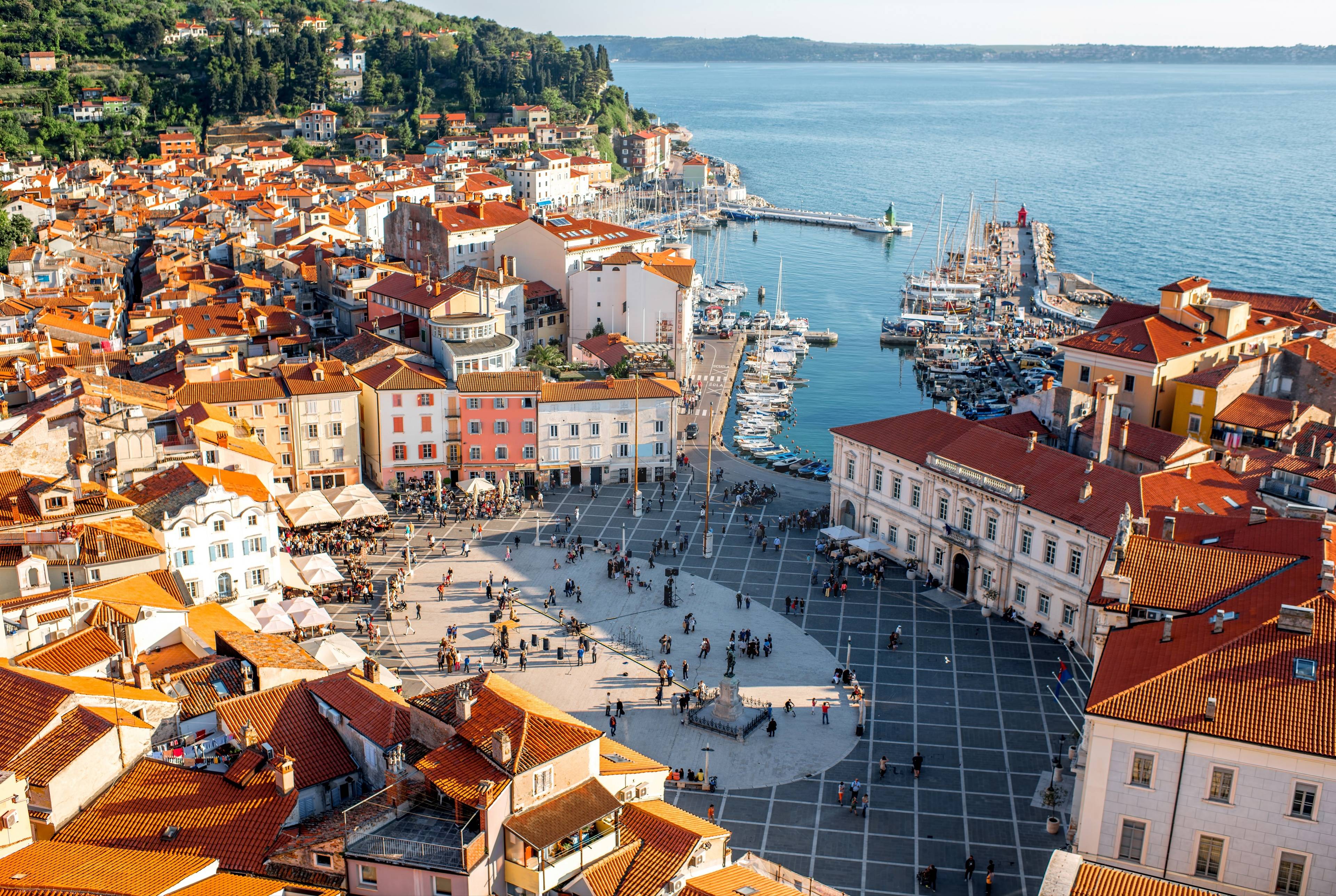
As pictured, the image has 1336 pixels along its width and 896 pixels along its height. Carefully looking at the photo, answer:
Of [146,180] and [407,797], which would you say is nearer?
[407,797]

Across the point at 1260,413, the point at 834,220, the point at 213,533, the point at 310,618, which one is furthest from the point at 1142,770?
the point at 834,220

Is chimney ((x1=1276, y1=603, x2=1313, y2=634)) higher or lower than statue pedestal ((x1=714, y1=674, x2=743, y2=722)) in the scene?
higher

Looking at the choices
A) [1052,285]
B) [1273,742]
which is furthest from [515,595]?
[1052,285]

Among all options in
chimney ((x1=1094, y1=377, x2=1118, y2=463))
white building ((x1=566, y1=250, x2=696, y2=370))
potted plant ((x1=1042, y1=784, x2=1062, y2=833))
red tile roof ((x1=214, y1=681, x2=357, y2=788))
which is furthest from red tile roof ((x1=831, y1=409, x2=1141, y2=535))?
white building ((x1=566, y1=250, x2=696, y2=370))

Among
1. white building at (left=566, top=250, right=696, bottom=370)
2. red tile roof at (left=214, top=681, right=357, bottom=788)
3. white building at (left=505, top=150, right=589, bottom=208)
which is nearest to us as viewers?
red tile roof at (left=214, top=681, right=357, bottom=788)

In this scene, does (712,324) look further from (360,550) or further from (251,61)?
(251,61)

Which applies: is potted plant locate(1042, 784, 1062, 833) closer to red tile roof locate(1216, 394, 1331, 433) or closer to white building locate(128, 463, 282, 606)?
white building locate(128, 463, 282, 606)
